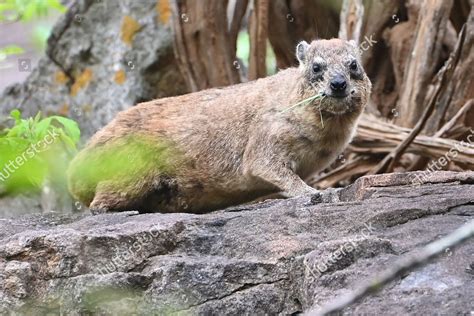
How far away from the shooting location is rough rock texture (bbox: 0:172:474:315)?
4.25 m

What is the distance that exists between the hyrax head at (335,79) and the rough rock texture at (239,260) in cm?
158

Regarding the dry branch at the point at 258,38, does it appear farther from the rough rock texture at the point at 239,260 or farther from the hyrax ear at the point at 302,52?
the rough rock texture at the point at 239,260

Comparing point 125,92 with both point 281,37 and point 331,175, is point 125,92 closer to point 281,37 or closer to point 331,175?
point 281,37

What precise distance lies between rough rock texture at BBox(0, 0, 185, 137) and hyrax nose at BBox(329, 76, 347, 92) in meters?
5.29

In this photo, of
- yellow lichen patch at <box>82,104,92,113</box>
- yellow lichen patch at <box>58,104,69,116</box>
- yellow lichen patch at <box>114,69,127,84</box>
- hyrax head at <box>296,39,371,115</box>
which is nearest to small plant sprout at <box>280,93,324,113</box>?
hyrax head at <box>296,39,371,115</box>

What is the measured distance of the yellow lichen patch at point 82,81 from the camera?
12086mm

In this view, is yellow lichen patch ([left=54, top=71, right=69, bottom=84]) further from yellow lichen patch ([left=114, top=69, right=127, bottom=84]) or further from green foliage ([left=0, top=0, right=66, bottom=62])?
green foliage ([left=0, top=0, right=66, bottom=62])

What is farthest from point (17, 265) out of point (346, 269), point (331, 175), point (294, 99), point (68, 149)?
point (331, 175)

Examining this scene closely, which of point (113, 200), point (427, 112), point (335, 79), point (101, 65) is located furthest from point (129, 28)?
point (335, 79)

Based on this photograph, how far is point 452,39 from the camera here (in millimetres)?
11008

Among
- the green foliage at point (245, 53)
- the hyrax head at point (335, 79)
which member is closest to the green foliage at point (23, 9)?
→ the hyrax head at point (335, 79)

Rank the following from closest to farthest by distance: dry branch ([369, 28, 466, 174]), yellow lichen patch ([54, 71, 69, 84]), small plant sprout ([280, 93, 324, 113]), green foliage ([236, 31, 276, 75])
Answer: small plant sprout ([280, 93, 324, 113])
dry branch ([369, 28, 466, 174])
yellow lichen patch ([54, 71, 69, 84])
green foliage ([236, 31, 276, 75])

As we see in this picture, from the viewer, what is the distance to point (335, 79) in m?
6.90

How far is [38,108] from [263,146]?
18.6 feet
